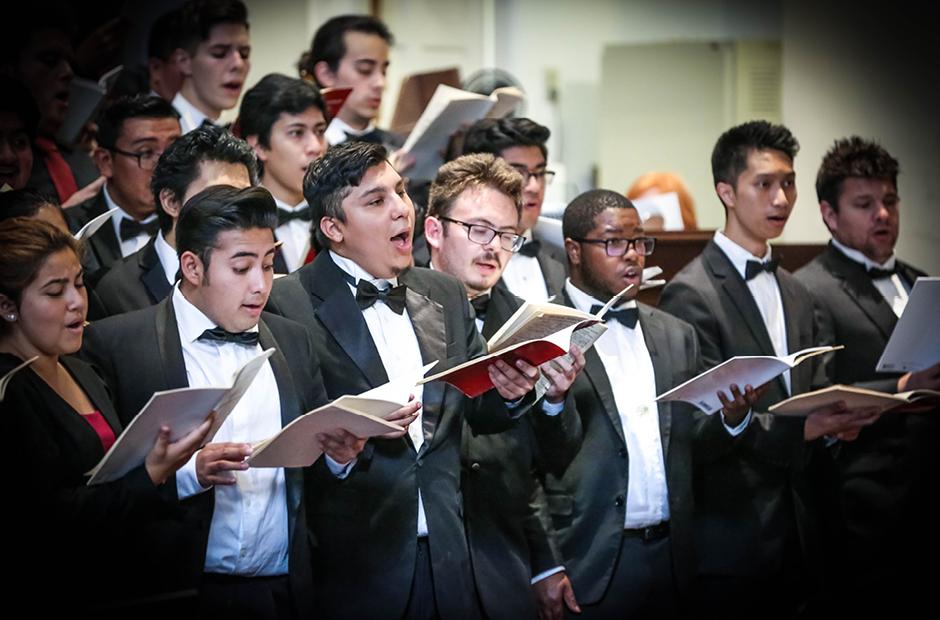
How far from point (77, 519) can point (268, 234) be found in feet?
2.90

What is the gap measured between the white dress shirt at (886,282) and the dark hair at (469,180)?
150cm

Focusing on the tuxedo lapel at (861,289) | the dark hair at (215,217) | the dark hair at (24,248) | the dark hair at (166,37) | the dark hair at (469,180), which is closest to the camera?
the dark hair at (24,248)

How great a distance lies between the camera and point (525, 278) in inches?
178

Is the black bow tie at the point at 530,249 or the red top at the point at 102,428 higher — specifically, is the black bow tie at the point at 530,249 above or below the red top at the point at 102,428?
above

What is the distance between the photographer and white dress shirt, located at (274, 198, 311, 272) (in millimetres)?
4434

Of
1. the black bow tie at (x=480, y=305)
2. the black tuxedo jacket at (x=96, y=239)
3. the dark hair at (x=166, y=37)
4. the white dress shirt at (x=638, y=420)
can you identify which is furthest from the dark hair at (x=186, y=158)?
the dark hair at (x=166, y=37)

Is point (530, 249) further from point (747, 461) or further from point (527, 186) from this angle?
point (747, 461)

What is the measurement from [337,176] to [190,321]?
65cm

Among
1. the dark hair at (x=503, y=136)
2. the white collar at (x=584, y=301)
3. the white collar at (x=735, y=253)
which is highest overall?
the dark hair at (x=503, y=136)

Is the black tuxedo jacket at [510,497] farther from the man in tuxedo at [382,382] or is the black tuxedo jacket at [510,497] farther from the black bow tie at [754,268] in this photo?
the black bow tie at [754,268]

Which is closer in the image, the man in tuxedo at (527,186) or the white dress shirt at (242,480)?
the white dress shirt at (242,480)

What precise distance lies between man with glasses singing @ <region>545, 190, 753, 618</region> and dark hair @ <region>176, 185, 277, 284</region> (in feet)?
4.01

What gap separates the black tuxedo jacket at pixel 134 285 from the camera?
12.0 ft

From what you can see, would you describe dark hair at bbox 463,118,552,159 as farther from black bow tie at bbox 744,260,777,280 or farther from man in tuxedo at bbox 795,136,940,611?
man in tuxedo at bbox 795,136,940,611
